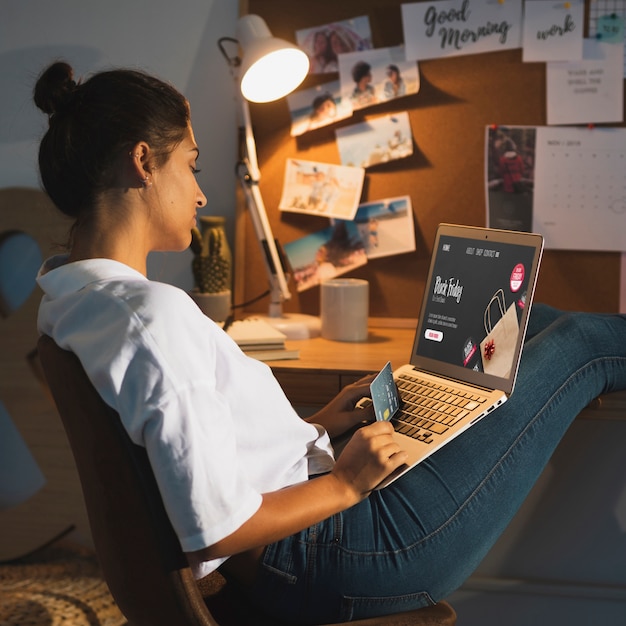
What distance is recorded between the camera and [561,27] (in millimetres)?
1771

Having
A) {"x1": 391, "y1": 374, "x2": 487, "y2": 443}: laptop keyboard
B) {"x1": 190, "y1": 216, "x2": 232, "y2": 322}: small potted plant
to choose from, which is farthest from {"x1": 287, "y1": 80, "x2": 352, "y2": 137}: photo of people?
{"x1": 391, "y1": 374, "x2": 487, "y2": 443}: laptop keyboard

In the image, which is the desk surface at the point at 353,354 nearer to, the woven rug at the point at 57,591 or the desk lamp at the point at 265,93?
the desk lamp at the point at 265,93

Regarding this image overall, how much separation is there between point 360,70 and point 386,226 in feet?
1.09

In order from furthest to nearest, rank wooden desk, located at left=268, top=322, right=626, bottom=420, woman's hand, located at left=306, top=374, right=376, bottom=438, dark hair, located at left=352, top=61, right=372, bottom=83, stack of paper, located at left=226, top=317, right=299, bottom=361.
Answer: dark hair, located at left=352, top=61, right=372, bottom=83 < stack of paper, located at left=226, top=317, right=299, bottom=361 < wooden desk, located at left=268, top=322, right=626, bottom=420 < woman's hand, located at left=306, top=374, right=376, bottom=438

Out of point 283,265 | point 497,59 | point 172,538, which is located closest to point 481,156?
point 497,59

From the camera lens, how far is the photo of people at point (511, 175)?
1812 mm

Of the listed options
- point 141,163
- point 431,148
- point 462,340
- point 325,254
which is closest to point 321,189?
point 325,254

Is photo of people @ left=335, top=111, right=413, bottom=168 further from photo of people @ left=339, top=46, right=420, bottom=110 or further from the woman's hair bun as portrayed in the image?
the woman's hair bun

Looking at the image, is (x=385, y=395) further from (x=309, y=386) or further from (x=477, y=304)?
(x=309, y=386)

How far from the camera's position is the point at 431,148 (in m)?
1.85

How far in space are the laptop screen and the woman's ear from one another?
538 mm

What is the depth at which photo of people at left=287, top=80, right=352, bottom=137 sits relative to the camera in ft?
6.15

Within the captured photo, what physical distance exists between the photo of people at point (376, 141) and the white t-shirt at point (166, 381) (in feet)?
3.30

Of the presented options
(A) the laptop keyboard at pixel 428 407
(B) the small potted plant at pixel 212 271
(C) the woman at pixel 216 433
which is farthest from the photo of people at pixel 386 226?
(C) the woman at pixel 216 433
